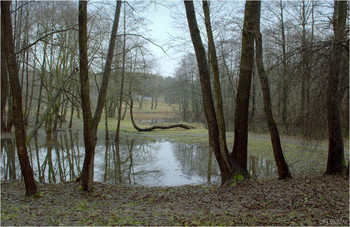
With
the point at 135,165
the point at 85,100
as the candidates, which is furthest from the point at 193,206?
the point at 135,165

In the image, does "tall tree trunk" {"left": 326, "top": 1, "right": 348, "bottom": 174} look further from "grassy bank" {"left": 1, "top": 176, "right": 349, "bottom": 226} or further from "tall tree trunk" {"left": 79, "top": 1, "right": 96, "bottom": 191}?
"tall tree trunk" {"left": 79, "top": 1, "right": 96, "bottom": 191}

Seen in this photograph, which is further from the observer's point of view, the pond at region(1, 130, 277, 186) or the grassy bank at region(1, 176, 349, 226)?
the pond at region(1, 130, 277, 186)

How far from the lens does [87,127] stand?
21.4 feet

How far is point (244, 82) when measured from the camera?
639cm

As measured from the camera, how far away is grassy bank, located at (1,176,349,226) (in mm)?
3803

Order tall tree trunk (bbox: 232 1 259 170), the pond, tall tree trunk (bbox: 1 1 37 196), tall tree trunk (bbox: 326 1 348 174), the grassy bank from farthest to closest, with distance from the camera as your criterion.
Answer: the pond < tall tree trunk (bbox: 232 1 259 170) < tall tree trunk (bbox: 1 1 37 196) < tall tree trunk (bbox: 326 1 348 174) < the grassy bank

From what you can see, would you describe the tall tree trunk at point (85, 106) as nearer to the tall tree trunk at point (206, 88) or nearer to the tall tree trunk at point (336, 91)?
the tall tree trunk at point (206, 88)

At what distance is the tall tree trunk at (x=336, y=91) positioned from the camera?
5121 mm

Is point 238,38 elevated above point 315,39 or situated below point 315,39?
above

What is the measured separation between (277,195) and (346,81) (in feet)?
9.86

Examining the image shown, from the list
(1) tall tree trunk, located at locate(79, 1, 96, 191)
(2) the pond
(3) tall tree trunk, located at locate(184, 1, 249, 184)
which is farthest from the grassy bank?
(2) the pond

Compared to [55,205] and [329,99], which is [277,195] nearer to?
[329,99]

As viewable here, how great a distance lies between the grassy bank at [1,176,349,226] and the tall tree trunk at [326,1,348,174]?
0.58 m

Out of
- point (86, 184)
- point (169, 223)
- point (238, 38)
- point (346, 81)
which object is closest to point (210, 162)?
point (86, 184)
